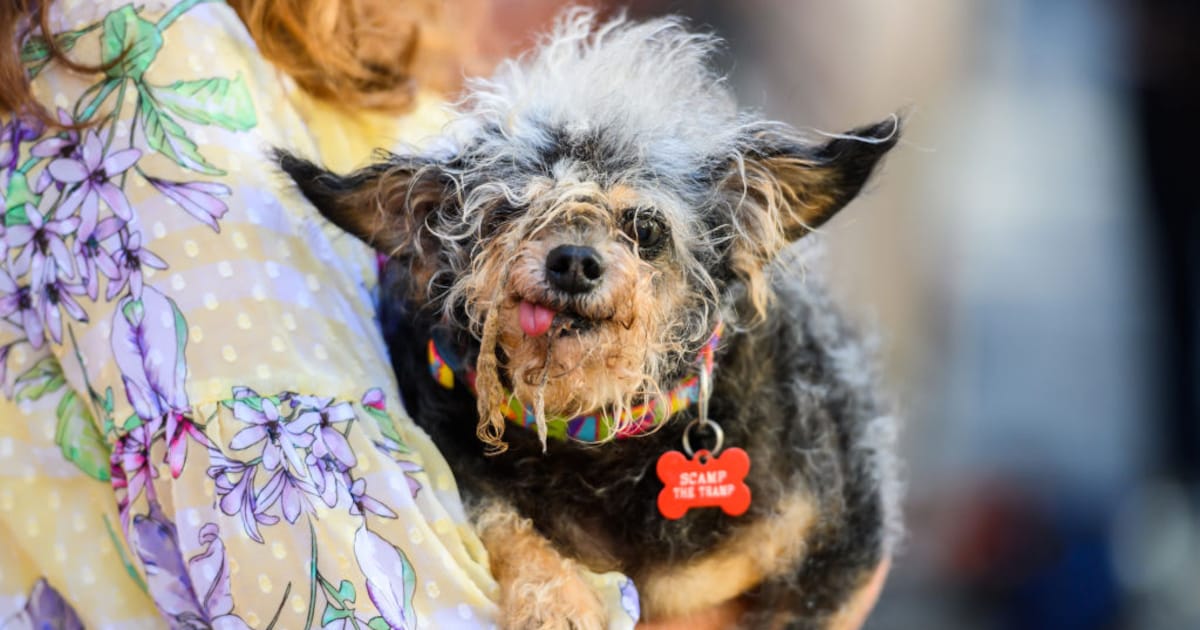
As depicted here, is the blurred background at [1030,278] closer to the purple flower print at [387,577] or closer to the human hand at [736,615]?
the human hand at [736,615]


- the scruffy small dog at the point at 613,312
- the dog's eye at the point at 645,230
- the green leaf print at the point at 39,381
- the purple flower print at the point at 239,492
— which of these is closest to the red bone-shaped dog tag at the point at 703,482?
the scruffy small dog at the point at 613,312

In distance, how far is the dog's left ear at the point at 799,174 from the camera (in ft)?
6.40

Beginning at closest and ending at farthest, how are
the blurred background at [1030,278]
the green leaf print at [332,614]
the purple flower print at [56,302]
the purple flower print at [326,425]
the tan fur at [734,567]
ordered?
the green leaf print at [332,614] < the purple flower print at [326,425] < the purple flower print at [56,302] < the tan fur at [734,567] < the blurred background at [1030,278]

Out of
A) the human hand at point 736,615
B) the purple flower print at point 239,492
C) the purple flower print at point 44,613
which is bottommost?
the purple flower print at point 44,613

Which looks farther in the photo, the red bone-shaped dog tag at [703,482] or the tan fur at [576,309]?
the red bone-shaped dog tag at [703,482]

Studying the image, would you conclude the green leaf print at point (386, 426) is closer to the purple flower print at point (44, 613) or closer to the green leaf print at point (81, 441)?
the green leaf print at point (81, 441)

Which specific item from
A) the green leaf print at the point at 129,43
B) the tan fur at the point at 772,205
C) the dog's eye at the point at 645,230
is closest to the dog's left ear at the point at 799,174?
the tan fur at the point at 772,205

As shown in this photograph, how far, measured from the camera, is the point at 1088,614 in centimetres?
505

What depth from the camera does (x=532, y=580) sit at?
6.28 ft

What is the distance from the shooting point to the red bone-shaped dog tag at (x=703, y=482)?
6.96 ft

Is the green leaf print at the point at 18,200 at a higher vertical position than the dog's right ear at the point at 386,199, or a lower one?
lower

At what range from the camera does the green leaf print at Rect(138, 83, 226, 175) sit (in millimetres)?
1872

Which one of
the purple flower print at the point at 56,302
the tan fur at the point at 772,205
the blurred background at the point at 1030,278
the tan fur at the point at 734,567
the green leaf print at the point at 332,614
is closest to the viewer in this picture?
the green leaf print at the point at 332,614

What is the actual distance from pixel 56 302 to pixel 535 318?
784 mm
